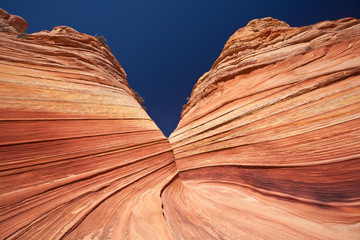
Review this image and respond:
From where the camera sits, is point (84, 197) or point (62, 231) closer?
point (62, 231)

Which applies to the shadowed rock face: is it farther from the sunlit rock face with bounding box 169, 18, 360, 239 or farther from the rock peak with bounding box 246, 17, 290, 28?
the rock peak with bounding box 246, 17, 290, 28

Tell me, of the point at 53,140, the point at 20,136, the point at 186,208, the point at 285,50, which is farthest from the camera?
the point at 285,50

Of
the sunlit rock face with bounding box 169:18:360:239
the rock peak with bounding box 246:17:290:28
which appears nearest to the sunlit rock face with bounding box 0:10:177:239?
the sunlit rock face with bounding box 169:18:360:239

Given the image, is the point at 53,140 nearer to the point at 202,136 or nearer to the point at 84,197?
the point at 84,197

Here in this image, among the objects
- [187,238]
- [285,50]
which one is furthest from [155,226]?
[285,50]

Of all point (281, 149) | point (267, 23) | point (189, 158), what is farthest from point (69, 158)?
point (267, 23)

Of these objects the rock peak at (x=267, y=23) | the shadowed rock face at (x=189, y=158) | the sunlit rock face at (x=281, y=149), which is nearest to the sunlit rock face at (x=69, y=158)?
the shadowed rock face at (x=189, y=158)

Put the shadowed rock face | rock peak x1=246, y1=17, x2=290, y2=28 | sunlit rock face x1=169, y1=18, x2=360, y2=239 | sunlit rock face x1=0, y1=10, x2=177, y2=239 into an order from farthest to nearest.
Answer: rock peak x1=246, y1=17, x2=290, y2=28, sunlit rock face x1=169, y1=18, x2=360, y2=239, the shadowed rock face, sunlit rock face x1=0, y1=10, x2=177, y2=239
